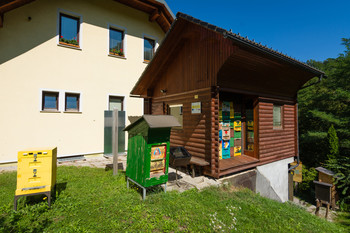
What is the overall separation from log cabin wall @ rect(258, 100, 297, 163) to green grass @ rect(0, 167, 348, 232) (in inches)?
129

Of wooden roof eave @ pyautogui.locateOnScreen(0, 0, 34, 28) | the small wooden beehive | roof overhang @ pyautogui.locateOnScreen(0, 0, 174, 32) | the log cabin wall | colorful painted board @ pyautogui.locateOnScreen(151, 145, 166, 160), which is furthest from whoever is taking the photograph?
roof overhang @ pyautogui.locateOnScreen(0, 0, 174, 32)

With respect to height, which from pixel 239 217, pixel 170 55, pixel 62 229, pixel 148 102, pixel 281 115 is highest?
pixel 170 55

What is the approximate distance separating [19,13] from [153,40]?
287 inches

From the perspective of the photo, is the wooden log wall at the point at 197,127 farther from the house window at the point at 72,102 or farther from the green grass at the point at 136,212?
the house window at the point at 72,102

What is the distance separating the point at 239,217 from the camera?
4.19 m

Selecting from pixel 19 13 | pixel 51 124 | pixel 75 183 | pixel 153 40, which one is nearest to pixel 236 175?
pixel 75 183

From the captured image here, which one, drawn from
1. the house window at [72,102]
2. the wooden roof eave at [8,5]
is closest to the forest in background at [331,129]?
the house window at [72,102]

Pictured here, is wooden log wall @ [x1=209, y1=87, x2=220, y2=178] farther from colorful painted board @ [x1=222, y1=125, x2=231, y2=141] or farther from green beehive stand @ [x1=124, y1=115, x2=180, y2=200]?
green beehive stand @ [x1=124, y1=115, x2=180, y2=200]

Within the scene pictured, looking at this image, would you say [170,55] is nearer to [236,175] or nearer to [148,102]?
[148,102]

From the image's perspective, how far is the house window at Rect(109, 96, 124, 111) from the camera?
35.3 ft

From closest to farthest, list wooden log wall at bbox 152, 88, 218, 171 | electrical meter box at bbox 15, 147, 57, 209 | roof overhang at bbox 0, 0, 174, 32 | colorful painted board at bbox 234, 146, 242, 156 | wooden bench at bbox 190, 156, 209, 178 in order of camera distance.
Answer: electrical meter box at bbox 15, 147, 57, 209
wooden bench at bbox 190, 156, 209, 178
wooden log wall at bbox 152, 88, 218, 171
colorful painted board at bbox 234, 146, 242, 156
roof overhang at bbox 0, 0, 174, 32

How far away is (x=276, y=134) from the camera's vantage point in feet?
28.4

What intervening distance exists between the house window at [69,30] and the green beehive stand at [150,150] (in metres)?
7.57

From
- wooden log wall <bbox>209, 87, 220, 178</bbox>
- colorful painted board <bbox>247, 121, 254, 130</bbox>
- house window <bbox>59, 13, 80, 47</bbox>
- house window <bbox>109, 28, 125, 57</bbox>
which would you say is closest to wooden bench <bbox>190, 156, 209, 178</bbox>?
wooden log wall <bbox>209, 87, 220, 178</bbox>
